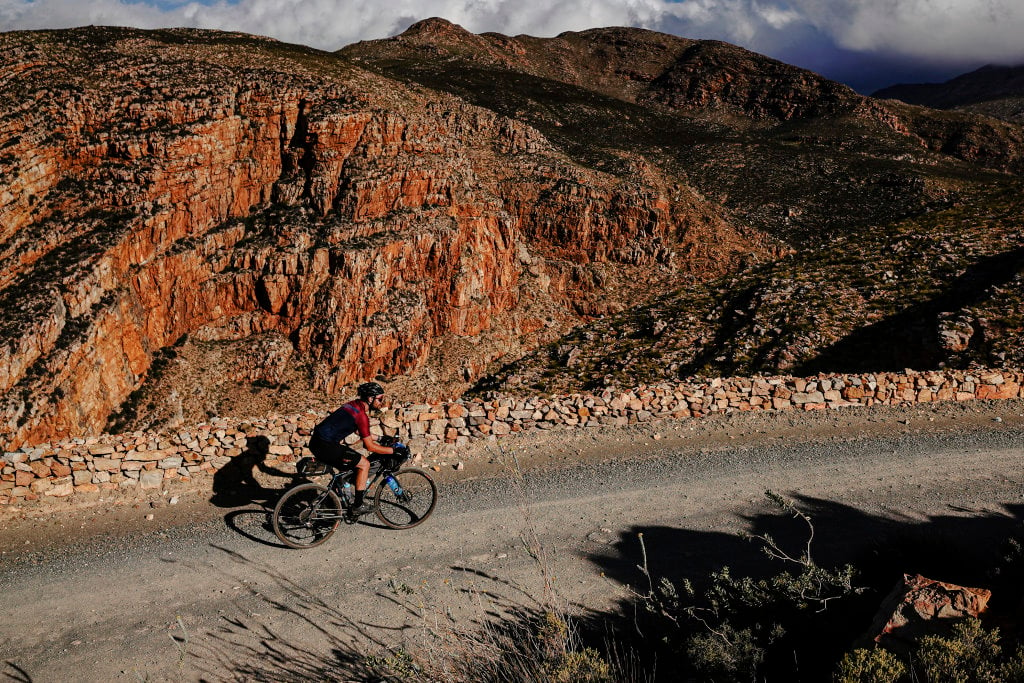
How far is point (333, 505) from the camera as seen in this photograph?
28.1 feet

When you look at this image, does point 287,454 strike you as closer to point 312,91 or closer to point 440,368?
point 440,368

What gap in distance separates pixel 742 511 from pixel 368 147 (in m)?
46.2

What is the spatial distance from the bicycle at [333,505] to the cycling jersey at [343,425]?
0.62m

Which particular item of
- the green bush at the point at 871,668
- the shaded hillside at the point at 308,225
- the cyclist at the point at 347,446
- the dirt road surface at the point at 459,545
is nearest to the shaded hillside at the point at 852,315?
the shaded hillside at the point at 308,225

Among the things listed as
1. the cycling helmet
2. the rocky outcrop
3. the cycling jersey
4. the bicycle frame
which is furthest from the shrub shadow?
the rocky outcrop

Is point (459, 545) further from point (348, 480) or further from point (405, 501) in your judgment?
point (348, 480)

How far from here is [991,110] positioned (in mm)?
142000

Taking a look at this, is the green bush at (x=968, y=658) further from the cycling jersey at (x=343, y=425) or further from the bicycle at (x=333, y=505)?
the cycling jersey at (x=343, y=425)

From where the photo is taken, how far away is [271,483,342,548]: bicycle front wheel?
8.27 metres

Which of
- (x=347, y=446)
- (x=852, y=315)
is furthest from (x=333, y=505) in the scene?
(x=852, y=315)

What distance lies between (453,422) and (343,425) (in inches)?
147

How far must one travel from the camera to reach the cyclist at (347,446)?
27.6ft

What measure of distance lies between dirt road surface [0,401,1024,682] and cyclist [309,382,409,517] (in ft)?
2.58

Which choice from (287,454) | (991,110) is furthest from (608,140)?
(991,110)
